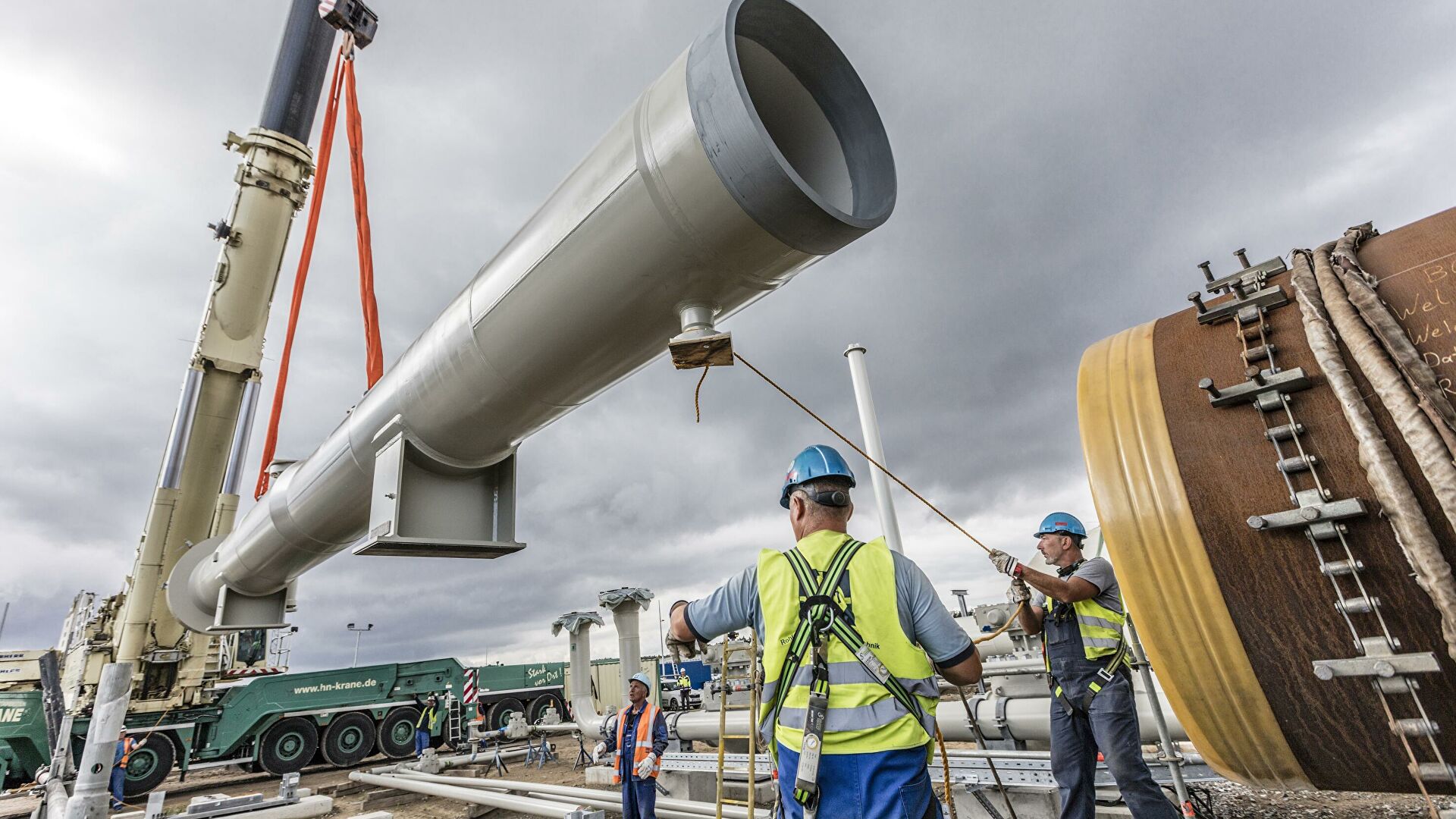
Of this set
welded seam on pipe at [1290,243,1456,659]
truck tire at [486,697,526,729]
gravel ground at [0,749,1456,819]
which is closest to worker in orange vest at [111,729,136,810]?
gravel ground at [0,749,1456,819]

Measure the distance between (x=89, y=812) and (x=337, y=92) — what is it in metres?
6.49

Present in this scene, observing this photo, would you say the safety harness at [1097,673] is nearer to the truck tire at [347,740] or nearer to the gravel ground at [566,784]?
the gravel ground at [566,784]

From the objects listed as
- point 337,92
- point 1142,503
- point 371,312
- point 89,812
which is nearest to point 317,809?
point 89,812

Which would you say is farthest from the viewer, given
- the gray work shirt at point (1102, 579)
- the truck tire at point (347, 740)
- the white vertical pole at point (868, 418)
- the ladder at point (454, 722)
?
the ladder at point (454, 722)

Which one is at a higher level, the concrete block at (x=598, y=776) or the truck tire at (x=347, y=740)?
the truck tire at (x=347, y=740)

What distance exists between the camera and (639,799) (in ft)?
18.8

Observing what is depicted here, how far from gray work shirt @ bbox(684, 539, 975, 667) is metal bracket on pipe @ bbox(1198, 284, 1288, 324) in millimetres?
1143

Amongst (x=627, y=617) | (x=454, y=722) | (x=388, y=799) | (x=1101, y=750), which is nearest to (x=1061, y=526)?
(x=1101, y=750)

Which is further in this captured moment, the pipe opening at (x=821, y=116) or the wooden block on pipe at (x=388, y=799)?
the wooden block on pipe at (x=388, y=799)

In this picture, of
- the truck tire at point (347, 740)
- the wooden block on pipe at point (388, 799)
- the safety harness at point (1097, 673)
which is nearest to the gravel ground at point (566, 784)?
the wooden block on pipe at point (388, 799)

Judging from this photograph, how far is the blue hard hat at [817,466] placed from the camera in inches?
95.4

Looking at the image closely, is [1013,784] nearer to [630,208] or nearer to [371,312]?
[630,208]

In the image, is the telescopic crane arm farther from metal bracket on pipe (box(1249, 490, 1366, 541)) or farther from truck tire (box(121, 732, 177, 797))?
metal bracket on pipe (box(1249, 490, 1366, 541))

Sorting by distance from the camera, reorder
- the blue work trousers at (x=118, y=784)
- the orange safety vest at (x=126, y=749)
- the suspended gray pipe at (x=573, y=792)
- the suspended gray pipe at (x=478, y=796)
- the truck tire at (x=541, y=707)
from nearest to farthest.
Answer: the suspended gray pipe at (x=573, y=792) → the suspended gray pipe at (x=478, y=796) → the blue work trousers at (x=118, y=784) → the orange safety vest at (x=126, y=749) → the truck tire at (x=541, y=707)
